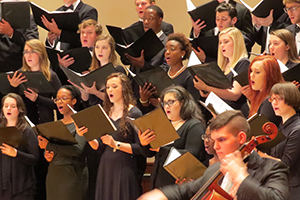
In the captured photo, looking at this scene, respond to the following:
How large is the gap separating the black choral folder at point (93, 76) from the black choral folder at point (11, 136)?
65cm

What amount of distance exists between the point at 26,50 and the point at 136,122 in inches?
74.3

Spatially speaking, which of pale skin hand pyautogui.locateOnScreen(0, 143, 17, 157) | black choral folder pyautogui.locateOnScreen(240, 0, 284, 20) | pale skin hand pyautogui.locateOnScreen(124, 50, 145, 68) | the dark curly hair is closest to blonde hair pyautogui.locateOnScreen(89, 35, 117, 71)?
pale skin hand pyautogui.locateOnScreen(124, 50, 145, 68)

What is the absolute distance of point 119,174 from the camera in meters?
3.97

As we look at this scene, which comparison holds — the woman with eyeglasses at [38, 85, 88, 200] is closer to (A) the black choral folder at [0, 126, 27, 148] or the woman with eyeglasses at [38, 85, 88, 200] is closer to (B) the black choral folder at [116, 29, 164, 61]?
(A) the black choral folder at [0, 126, 27, 148]

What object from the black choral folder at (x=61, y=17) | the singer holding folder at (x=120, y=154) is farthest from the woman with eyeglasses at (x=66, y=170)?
the black choral folder at (x=61, y=17)

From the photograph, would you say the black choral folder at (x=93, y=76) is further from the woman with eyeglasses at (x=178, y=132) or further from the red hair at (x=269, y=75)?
the red hair at (x=269, y=75)

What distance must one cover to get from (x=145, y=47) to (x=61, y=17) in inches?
39.0

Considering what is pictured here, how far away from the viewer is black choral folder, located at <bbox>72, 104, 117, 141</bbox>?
3.76 metres

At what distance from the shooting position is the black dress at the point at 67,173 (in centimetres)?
423

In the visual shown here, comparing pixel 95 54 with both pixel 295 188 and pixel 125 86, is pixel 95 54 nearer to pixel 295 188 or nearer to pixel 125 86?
pixel 125 86

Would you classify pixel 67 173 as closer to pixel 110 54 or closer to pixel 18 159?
pixel 18 159

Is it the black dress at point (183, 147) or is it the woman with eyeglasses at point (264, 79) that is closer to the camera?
the woman with eyeglasses at point (264, 79)

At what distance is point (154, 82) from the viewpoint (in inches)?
166

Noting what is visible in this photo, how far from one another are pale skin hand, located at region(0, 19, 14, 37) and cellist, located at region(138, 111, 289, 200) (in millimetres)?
3376
